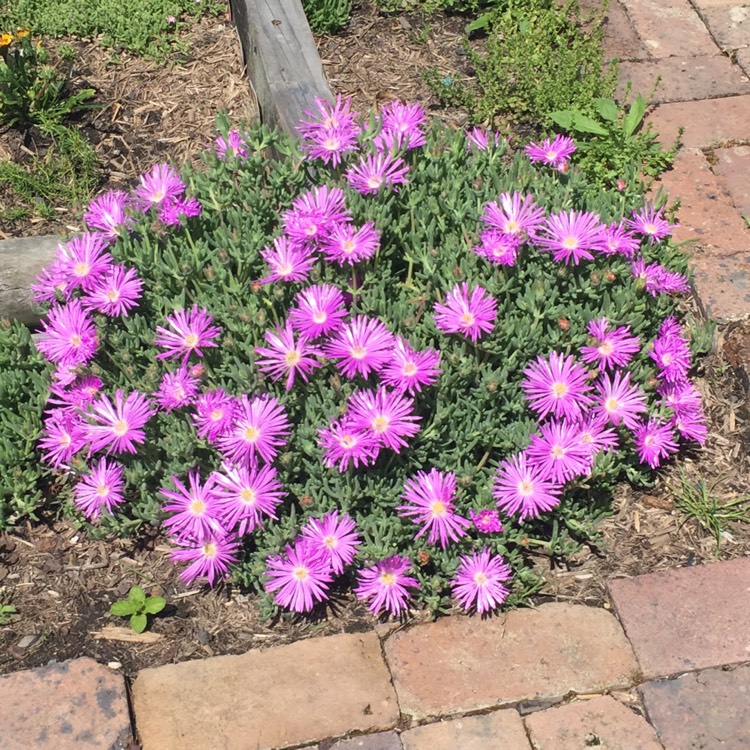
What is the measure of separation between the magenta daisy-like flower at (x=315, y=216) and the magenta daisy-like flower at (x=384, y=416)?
0.49 meters

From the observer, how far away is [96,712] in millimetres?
2615

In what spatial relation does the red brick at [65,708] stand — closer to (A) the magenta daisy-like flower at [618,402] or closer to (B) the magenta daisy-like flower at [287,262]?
(B) the magenta daisy-like flower at [287,262]

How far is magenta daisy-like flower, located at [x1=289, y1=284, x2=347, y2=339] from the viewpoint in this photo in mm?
2684

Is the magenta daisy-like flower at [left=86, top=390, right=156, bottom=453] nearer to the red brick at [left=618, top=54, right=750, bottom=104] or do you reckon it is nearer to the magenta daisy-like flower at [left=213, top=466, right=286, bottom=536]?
the magenta daisy-like flower at [left=213, top=466, right=286, bottom=536]

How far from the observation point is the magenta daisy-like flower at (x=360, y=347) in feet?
8.64

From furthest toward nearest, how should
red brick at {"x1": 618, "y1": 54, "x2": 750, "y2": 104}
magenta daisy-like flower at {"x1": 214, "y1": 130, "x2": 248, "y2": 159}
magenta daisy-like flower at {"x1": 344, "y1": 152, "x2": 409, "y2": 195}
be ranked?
1. red brick at {"x1": 618, "y1": 54, "x2": 750, "y2": 104}
2. magenta daisy-like flower at {"x1": 214, "y1": 130, "x2": 248, "y2": 159}
3. magenta daisy-like flower at {"x1": 344, "y1": 152, "x2": 409, "y2": 195}

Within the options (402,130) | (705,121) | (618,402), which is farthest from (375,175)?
(705,121)

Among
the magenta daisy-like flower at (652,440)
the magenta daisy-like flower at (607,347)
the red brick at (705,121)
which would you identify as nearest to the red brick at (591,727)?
the magenta daisy-like flower at (652,440)

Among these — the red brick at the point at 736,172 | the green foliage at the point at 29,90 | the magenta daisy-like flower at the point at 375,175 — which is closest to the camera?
the magenta daisy-like flower at the point at 375,175

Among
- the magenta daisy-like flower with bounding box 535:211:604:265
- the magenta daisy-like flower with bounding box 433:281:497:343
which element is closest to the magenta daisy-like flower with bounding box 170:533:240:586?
the magenta daisy-like flower with bounding box 433:281:497:343

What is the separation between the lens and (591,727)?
260cm

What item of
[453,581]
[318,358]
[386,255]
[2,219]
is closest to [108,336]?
[318,358]

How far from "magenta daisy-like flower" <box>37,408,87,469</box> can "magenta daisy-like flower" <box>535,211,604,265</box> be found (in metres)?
1.43

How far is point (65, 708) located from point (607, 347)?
1.77m
